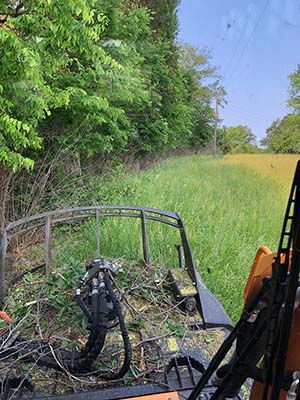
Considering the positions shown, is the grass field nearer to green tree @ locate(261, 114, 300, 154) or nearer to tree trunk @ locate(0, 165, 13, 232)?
green tree @ locate(261, 114, 300, 154)

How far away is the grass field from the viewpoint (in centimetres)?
149

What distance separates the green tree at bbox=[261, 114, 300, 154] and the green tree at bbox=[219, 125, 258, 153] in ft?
0.23

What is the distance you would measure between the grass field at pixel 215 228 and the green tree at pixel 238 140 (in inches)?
1.9

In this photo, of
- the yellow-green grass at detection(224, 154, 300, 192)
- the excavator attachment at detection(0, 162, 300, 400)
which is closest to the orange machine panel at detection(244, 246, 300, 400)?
the excavator attachment at detection(0, 162, 300, 400)

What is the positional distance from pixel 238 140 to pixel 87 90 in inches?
74.1

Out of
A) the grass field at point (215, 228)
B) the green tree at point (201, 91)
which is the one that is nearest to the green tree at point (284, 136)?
the grass field at point (215, 228)

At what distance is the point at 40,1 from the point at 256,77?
4.06 ft

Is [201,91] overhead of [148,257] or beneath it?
overhead

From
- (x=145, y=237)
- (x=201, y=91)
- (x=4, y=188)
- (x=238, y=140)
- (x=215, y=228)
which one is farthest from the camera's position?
(x=4, y=188)

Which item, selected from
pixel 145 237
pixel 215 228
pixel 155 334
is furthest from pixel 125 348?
pixel 215 228

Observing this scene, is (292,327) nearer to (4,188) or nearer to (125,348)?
(125,348)

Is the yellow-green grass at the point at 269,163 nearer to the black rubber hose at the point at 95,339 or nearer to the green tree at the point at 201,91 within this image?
the green tree at the point at 201,91

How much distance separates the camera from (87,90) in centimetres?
276

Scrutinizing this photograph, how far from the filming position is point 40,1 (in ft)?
5.57
